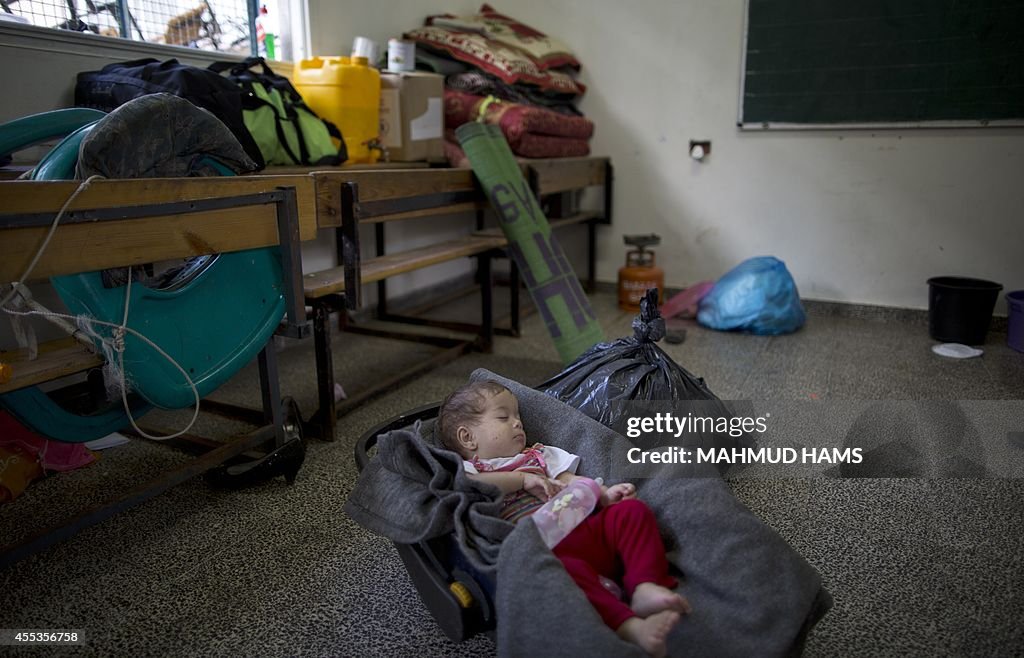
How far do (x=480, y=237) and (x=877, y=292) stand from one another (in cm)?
203

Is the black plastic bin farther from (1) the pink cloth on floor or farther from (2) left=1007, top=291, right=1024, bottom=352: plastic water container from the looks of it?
(1) the pink cloth on floor

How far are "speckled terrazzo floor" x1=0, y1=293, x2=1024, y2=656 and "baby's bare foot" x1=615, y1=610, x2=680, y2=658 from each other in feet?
1.08

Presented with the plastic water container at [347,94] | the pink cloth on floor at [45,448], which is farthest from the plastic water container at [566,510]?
the plastic water container at [347,94]

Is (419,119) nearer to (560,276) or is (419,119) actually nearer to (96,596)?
(560,276)

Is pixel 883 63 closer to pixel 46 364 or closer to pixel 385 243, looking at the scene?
pixel 385 243

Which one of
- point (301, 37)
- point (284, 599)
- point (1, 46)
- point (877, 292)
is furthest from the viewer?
point (877, 292)

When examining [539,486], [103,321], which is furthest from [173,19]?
[539,486]

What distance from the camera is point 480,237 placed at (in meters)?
2.93

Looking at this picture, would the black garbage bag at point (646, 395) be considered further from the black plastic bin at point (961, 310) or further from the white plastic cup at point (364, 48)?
the white plastic cup at point (364, 48)

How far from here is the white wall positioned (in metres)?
3.18

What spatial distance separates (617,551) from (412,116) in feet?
7.34

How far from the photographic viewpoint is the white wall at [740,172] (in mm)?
3184

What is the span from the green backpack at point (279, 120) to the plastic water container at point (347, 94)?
0.10 meters

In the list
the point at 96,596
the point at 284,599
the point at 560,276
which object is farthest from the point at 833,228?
the point at 96,596
